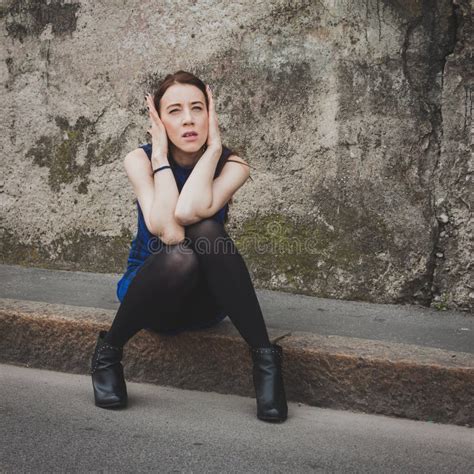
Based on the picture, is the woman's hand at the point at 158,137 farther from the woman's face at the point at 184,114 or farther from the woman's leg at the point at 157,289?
the woman's leg at the point at 157,289

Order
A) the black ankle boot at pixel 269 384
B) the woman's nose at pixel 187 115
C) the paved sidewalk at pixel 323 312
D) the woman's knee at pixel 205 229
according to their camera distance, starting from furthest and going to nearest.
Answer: the paved sidewalk at pixel 323 312, the woman's nose at pixel 187 115, the woman's knee at pixel 205 229, the black ankle boot at pixel 269 384

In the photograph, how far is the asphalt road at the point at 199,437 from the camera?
2.44 metres

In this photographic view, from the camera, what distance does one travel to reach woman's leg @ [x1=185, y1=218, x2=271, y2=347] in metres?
2.94

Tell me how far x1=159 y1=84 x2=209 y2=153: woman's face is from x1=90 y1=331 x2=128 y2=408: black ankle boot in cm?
86

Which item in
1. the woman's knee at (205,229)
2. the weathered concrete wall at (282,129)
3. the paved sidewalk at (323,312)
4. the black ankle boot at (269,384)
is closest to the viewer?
the black ankle boot at (269,384)

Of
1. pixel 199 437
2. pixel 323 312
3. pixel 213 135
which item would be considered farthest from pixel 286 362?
pixel 213 135

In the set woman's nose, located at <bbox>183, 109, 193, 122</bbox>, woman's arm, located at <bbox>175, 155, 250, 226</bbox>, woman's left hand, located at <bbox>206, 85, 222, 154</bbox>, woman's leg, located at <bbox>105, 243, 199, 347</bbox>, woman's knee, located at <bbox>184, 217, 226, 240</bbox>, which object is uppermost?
woman's nose, located at <bbox>183, 109, 193, 122</bbox>

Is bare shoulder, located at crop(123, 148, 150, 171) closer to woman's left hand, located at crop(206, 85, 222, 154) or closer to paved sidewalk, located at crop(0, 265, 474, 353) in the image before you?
woman's left hand, located at crop(206, 85, 222, 154)

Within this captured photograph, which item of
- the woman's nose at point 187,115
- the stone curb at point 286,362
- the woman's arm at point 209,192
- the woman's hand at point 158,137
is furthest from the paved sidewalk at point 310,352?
the woman's nose at point 187,115

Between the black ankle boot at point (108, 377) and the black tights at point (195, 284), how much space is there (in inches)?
3.4

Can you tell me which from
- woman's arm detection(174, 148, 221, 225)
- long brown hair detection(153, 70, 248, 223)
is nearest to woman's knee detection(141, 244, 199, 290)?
woman's arm detection(174, 148, 221, 225)

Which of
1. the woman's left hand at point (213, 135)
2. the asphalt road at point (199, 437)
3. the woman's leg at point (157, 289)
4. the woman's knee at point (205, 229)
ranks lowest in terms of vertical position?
the asphalt road at point (199, 437)

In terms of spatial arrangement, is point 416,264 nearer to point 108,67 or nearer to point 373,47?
point 373,47

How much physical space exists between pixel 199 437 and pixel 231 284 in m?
0.56
